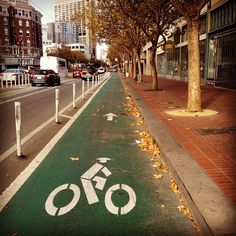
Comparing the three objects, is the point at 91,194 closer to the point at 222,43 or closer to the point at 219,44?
the point at 222,43

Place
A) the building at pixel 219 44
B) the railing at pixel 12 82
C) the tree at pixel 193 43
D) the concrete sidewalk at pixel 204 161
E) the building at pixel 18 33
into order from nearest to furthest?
the concrete sidewalk at pixel 204 161 < the tree at pixel 193 43 < the building at pixel 219 44 < the railing at pixel 12 82 < the building at pixel 18 33

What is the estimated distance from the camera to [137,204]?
167 inches

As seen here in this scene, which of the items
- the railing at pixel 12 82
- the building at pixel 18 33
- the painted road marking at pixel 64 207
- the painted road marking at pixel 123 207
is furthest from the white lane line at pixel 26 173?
the building at pixel 18 33

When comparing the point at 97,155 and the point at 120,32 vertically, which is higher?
the point at 120,32

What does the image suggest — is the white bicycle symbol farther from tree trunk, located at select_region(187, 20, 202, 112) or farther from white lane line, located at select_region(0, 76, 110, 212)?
tree trunk, located at select_region(187, 20, 202, 112)

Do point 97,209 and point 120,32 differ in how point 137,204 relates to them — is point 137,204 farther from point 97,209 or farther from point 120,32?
point 120,32

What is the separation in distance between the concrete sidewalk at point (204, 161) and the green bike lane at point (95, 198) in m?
0.26

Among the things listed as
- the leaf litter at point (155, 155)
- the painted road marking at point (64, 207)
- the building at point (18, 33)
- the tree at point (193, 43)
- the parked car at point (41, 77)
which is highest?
the building at point (18, 33)

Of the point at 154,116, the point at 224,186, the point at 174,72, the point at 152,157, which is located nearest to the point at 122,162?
the point at 152,157

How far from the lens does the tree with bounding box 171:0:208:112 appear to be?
1079 centimetres

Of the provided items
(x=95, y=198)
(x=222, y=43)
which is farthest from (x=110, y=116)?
(x=222, y=43)

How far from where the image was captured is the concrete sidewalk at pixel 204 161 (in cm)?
361

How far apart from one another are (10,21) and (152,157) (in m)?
112

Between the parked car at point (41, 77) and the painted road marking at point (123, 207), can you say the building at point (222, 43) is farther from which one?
the painted road marking at point (123, 207)
